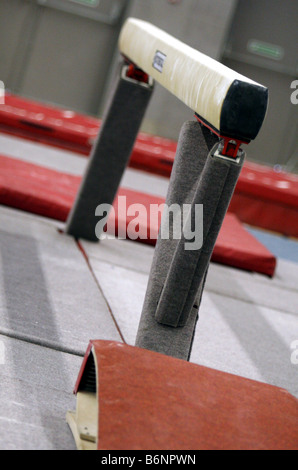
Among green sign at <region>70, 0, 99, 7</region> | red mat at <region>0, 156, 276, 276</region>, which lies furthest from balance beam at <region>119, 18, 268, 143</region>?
green sign at <region>70, 0, 99, 7</region>

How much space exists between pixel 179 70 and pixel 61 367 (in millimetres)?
738

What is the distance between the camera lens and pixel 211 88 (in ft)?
4.09

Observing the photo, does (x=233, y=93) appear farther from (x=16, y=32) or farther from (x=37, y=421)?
(x=16, y=32)

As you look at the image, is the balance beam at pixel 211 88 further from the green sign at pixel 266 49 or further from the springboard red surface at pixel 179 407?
the green sign at pixel 266 49

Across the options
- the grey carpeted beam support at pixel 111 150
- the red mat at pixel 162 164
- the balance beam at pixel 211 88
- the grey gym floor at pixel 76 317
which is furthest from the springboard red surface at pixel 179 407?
the red mat at pixel 162 164

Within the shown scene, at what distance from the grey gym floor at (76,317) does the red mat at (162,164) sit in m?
1.73

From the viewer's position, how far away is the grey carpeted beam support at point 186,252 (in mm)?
1238

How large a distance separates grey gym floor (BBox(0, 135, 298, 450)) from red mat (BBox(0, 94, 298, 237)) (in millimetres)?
1729

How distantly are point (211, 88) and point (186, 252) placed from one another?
0.32 metres

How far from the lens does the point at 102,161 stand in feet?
8.82

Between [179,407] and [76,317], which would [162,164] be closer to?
[76,317]

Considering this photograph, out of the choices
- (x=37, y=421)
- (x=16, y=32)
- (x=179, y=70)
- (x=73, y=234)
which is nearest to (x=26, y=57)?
(x=16, y=32)

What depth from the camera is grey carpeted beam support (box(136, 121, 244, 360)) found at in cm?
124

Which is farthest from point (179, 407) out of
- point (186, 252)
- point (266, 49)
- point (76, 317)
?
point (266, 49)
